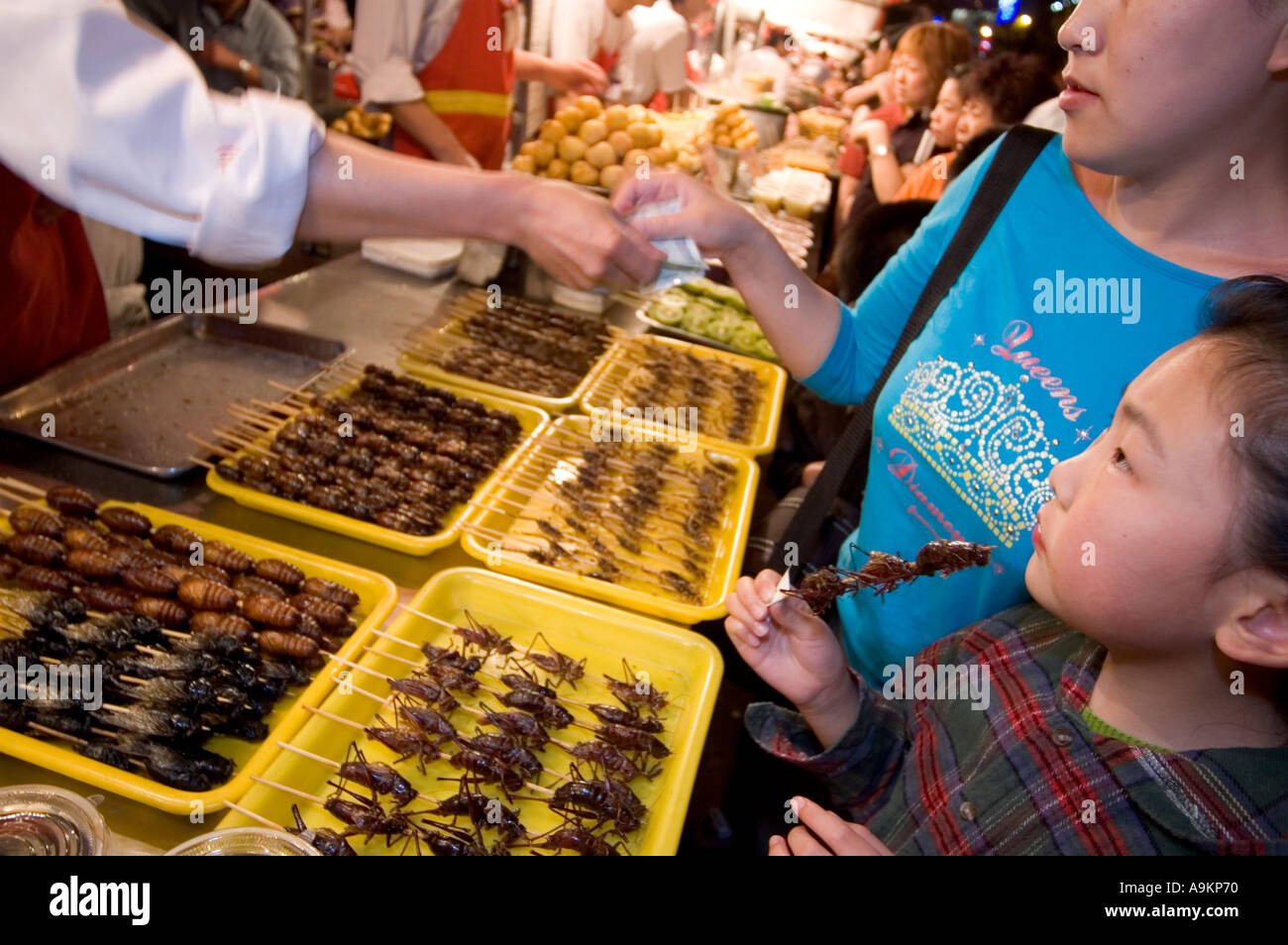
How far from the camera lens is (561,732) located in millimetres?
2523

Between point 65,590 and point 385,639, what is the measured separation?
924mm

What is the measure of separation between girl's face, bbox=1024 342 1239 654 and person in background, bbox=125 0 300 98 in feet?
24.0

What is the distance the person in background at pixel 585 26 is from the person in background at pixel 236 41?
2548mm

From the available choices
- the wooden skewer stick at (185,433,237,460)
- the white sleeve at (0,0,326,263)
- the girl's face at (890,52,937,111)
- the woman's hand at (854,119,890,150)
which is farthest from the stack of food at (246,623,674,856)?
the girl's face at (890,52,937,111)

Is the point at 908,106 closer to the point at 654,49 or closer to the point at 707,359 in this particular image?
the point at 654,49

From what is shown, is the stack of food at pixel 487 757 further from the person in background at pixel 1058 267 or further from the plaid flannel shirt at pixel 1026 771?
the person in background at pixel 1058 267

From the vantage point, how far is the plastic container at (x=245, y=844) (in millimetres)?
1755

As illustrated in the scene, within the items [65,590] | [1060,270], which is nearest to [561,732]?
[65,590]

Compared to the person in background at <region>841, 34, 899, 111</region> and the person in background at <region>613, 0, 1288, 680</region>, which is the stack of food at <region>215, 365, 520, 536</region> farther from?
the person in background at <region>841, 34, 899, 111</region>

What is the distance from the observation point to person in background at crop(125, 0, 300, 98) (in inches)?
262

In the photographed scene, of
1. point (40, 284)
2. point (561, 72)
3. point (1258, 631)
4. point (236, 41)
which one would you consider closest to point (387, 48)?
point (561, 72)

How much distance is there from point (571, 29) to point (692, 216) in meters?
6.88

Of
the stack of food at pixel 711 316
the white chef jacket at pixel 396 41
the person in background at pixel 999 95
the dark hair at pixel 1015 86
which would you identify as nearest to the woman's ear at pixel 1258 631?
the stack of food at pixel 711 316
